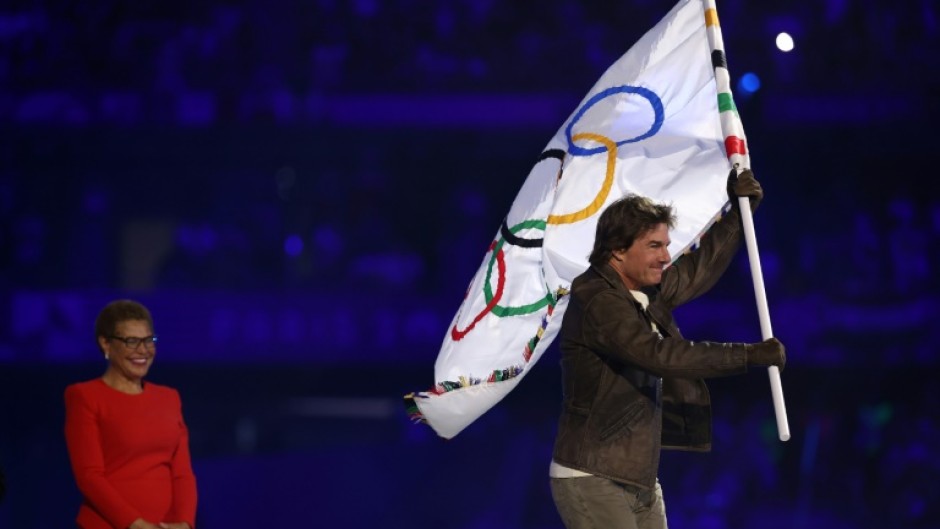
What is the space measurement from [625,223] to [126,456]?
57.8 inches

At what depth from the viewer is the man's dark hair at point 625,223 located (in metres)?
2.77

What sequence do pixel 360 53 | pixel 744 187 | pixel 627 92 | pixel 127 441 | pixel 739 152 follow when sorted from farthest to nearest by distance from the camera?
pixel 360 53
pixel 627 92
pixel 127 441
pixel 739 152
pixel 744 187

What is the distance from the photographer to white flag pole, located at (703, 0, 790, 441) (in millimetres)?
2810

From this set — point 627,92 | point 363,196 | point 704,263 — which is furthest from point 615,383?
point 363,196

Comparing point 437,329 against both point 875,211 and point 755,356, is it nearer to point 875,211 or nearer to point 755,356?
point 875,211

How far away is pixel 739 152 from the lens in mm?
3213

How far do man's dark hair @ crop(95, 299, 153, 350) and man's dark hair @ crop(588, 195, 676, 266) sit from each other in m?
1.27

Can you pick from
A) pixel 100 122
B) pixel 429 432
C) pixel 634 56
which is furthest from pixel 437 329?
pixel 634 56

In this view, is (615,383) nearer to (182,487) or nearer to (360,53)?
(182,487)

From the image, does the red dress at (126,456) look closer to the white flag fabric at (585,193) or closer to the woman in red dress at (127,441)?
the woman in red dress at (127,441)

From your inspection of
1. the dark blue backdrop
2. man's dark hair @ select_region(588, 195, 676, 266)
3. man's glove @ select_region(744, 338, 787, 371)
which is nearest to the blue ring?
man's dark hair @ select_region(588, 195, 676, 266)

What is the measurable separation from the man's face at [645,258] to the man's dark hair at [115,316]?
1298 millimetres

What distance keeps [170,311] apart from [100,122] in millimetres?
1098

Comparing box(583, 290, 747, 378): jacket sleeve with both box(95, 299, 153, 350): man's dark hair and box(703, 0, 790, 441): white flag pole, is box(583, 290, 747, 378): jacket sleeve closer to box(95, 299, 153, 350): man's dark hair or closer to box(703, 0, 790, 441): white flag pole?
box(703, 0, 790, 441): white flag pole
